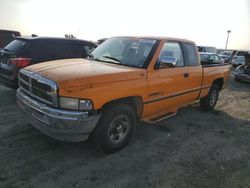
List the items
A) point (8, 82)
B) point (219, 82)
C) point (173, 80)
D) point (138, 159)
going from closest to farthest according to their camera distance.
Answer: point (138, 159) → point (173, 80) → point (8, 82) → point (219, 82)

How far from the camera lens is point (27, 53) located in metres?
6.77

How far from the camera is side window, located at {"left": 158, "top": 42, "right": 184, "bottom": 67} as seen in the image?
4.84 m

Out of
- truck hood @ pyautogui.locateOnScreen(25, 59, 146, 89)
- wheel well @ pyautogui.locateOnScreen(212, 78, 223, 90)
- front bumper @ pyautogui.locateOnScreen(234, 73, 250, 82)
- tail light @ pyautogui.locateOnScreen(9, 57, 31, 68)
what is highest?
truck hood @ pyautogui.locateOnScreen(25, 59, 146, 89)

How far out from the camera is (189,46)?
19.2ft

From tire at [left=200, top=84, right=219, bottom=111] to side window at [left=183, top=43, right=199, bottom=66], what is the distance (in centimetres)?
151

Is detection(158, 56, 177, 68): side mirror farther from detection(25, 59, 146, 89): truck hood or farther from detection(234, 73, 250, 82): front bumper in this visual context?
detection(234, 73, 250, 82): front bumper

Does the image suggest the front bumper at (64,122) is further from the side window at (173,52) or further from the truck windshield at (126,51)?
the side window at (173,52)

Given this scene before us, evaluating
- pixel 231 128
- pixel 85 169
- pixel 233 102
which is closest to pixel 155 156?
pixel 85 169

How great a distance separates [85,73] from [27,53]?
12.3 feet

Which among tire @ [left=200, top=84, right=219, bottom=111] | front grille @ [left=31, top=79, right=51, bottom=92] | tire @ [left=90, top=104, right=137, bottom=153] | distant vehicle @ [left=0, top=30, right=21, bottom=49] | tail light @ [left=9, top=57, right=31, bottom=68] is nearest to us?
front grille @ [left=31, top=79, right=51, bottom=92]

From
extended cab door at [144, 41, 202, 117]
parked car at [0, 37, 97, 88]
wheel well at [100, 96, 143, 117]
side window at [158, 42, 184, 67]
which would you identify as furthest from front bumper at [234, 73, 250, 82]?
wheel well at [100, 96, 143, 117]

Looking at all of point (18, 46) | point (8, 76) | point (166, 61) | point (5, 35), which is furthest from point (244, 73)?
point (5, 35)

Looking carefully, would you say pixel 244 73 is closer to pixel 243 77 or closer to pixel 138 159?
pixel 243 77

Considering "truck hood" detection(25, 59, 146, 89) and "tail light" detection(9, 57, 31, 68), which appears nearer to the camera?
"truck hood" detection(25, 59, 146, 89)
